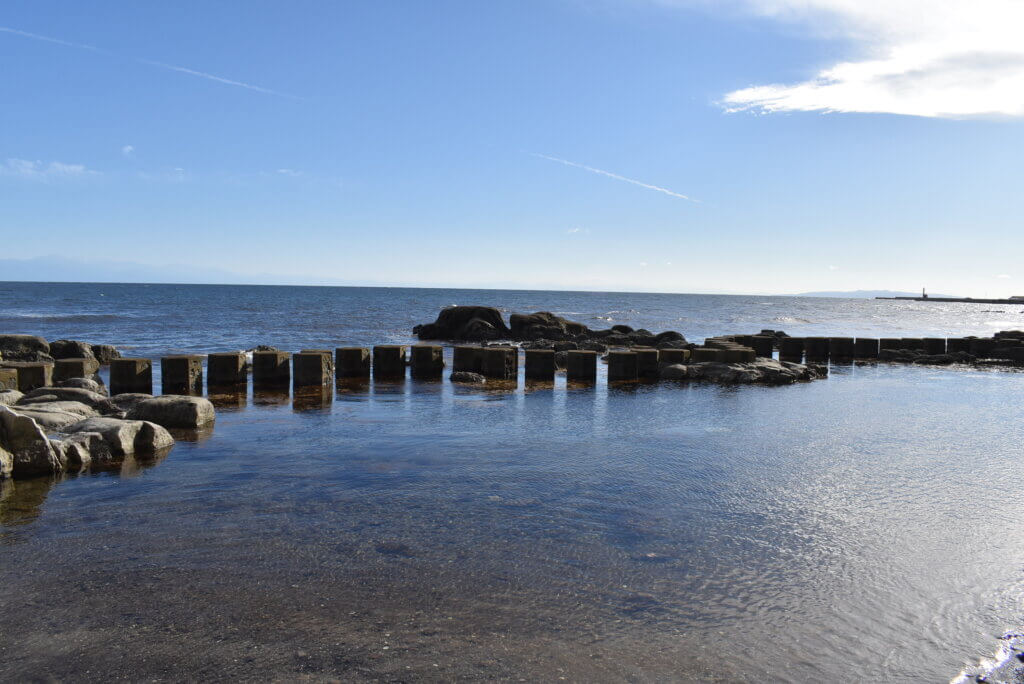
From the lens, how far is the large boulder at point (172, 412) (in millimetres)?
10227

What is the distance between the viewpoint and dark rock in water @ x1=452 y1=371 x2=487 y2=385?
16391 millimetres

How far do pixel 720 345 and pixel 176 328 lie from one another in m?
33.2

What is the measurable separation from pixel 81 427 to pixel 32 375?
19.7 ft

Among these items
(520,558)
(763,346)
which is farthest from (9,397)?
(763,346)

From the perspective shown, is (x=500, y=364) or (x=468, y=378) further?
(x=500, y=364)

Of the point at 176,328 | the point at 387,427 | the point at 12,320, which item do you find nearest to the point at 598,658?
the point at 387,427

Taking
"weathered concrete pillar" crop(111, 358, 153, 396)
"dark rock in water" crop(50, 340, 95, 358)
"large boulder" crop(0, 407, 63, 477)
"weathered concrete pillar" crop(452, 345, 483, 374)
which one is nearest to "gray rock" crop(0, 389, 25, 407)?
"weathered concrete pillar" crop(111, 358, 153, 396)

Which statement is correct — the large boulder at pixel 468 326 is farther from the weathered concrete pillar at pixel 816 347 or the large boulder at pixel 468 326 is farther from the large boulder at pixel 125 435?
the large boulder at pixel 125 435

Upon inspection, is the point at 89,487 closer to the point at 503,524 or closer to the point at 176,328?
the point at 503,524

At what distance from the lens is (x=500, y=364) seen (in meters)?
17.2

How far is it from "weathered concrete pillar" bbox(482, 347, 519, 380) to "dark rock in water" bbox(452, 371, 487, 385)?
1.44ft

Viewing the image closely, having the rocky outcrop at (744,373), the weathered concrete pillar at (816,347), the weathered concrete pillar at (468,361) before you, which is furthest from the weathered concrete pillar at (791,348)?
the weathered concrete pillar at (468,361)

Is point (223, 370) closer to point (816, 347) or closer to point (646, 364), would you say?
point (646, 364)

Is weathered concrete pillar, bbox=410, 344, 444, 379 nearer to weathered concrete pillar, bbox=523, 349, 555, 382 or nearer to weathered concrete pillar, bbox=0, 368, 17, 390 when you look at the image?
weathered concrete pillar, bbox=523, 349, 555, 382
